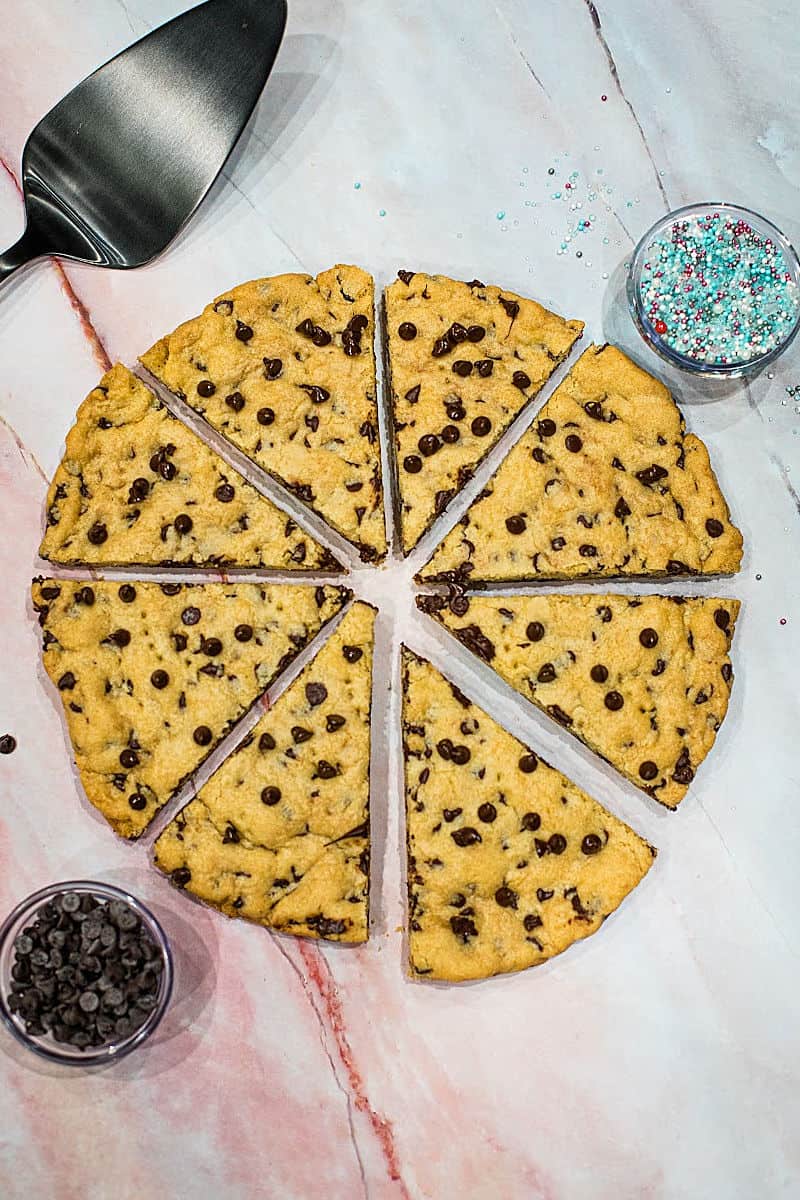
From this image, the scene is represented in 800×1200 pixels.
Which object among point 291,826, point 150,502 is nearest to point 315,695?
point 291,826

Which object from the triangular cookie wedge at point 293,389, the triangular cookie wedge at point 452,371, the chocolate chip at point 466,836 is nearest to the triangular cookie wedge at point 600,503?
the triangular cookie wedge at point 452,371

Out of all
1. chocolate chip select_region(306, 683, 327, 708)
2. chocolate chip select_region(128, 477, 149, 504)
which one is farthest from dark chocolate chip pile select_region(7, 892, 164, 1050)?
chocolate chip select_region(128, 477, 149, 504)

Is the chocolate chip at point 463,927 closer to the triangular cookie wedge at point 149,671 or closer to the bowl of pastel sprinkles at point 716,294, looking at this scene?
the triangular cookie wedge at point 149,671

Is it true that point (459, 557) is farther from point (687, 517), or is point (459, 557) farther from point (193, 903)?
point (193, 903)

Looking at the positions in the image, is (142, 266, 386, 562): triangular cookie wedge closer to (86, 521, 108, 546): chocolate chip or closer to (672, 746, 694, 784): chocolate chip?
(86, 521, 108, 546): chocolate chip

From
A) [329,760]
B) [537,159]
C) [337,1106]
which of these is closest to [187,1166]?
[337,1106]

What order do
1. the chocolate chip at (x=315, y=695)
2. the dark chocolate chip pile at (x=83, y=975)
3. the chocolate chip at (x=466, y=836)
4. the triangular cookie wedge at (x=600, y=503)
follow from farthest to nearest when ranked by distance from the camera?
the triangular cookie wedge at (x=600, y=503), the chocolate chip at (x=315, y=695), the chocolate chip at (x=466, y=836), the dark chocolate chip pile at (x=83, y=975)
